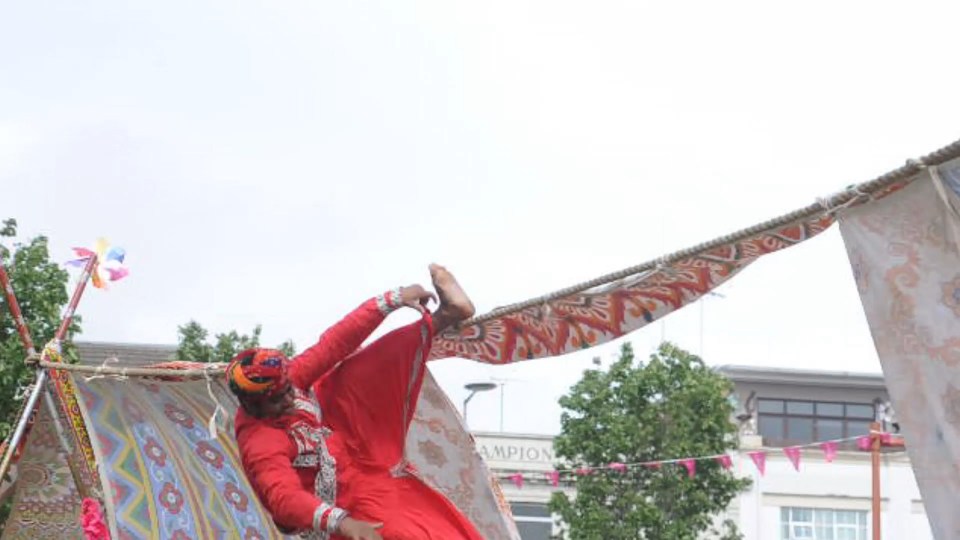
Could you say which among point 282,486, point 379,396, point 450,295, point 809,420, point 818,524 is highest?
point 809,420

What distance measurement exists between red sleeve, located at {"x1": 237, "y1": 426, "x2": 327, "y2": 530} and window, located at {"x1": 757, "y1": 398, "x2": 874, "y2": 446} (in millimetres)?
31339

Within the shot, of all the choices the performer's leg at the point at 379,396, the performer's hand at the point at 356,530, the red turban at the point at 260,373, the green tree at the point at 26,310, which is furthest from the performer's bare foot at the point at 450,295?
the green tree at the point at 26,310

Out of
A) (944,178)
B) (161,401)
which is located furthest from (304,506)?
(161,401)

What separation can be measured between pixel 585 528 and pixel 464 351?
17956 millimetres

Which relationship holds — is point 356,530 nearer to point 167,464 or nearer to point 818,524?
point 167,464

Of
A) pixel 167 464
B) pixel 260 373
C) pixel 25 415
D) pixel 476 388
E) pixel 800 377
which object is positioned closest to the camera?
pixel 260 373

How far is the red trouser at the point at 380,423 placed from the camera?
4.57 meters

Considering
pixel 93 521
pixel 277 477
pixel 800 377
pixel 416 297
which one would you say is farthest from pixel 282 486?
pixel 800 377

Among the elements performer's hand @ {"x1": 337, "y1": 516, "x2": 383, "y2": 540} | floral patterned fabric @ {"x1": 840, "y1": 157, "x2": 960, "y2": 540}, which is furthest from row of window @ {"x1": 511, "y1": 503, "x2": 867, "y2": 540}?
performer's hand @ {"x1": 337, "y1": 516, "x2": 383, "y2": 540}

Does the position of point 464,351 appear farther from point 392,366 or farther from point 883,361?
point 883,361

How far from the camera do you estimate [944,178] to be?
414cm

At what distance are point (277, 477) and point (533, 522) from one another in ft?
94.6

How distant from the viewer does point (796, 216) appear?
14.6ft

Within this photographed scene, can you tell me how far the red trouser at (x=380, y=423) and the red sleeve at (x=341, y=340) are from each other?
10 centimetres
